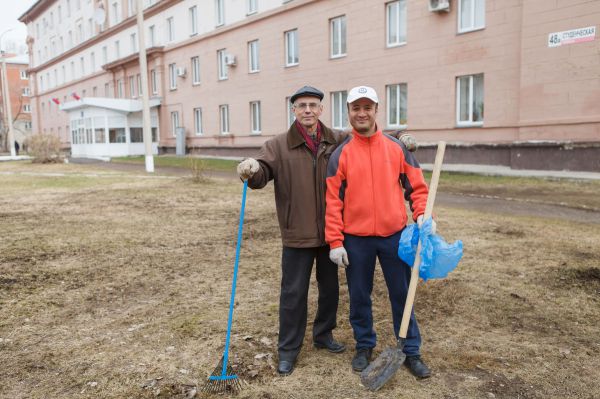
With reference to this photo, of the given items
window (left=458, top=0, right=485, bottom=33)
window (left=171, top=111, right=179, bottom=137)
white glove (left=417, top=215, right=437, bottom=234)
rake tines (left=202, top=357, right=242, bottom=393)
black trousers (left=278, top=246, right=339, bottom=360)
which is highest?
window (left=458, top=0, right=485, bottom=33)

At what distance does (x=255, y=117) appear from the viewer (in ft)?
86.5

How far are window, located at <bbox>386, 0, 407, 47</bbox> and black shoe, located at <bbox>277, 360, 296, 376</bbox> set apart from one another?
1673 cm

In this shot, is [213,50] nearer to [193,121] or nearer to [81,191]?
[193,121]

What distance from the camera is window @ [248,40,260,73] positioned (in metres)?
25.8

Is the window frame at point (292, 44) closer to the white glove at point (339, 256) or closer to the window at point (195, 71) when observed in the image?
the window at point (195, 71)

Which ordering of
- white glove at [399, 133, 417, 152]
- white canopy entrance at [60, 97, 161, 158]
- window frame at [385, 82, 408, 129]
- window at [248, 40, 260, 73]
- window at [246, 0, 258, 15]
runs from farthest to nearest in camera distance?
white canopy entrance at [60, 97, 161, 158] → window at [248, 40, 260, 73] → window at [246, 0, 258, 15] → window frame at [385, 82, 408, 129] → white glove at [399, 133, 417, 152]

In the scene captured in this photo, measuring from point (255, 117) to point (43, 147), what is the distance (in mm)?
9932

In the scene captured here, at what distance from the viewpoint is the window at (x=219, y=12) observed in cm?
2753

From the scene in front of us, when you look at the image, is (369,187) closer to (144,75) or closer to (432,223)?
(432,223)

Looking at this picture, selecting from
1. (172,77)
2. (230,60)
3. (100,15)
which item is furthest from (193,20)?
(100,15)

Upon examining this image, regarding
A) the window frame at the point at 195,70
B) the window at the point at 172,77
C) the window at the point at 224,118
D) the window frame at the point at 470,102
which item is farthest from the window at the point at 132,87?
the window frame at the point at 470,102

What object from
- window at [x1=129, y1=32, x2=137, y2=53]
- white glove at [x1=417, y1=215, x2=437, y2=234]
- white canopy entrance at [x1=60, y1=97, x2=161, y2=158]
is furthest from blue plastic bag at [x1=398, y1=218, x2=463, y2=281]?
window at [x1=129, y1=32, x2=137, y2=53]

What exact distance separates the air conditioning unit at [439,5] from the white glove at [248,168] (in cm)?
1528

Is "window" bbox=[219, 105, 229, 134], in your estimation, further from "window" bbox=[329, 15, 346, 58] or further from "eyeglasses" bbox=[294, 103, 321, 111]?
"eyeglasses" bbox=[294, 103, 321, 111]
